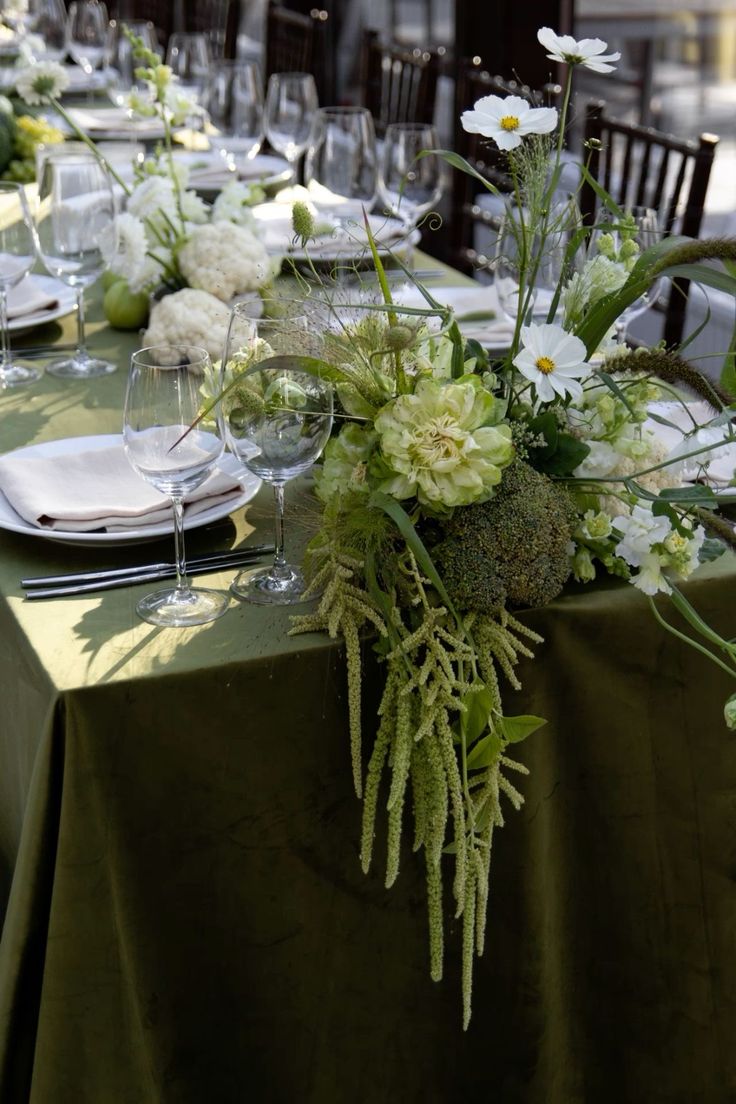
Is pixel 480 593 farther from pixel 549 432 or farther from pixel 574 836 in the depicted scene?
pixel 574 836

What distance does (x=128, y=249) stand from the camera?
1893 millimetres

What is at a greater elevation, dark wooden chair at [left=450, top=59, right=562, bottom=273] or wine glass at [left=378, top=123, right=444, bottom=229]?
wine glass at [left=378, top=123, right=444, bottom=229]

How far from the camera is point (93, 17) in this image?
3740 mm

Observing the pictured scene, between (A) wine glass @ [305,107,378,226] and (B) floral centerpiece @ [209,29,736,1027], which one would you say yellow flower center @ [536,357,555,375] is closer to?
(B) floral centerpiece @ [209,29,736,1027]

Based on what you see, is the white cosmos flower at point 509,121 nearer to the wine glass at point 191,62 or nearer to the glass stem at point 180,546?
the glass stem at point 180,546

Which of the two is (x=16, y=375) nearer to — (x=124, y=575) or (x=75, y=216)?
(x=75, y=216)

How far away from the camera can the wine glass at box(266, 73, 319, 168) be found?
2.68 meters

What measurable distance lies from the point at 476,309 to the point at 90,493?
0.85 meters

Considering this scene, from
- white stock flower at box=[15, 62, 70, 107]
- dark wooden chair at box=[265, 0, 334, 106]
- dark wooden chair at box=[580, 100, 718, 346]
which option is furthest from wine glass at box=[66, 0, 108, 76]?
dark wooden chair at box=[580, 100, 718, 346]

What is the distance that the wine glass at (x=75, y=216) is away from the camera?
1.79 m

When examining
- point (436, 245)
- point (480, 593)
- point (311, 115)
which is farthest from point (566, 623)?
point (436, 245)

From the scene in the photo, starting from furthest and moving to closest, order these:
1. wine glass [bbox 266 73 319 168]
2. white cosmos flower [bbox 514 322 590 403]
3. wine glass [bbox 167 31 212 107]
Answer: wine glass [bbox 167 31 212 107], wine glass [bbox 266 73 319 168], white cosmos flower [bbox 514 322 590 403]

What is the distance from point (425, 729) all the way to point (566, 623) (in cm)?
21

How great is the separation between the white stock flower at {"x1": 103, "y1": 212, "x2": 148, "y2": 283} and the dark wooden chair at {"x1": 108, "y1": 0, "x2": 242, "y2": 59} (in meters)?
2.56
